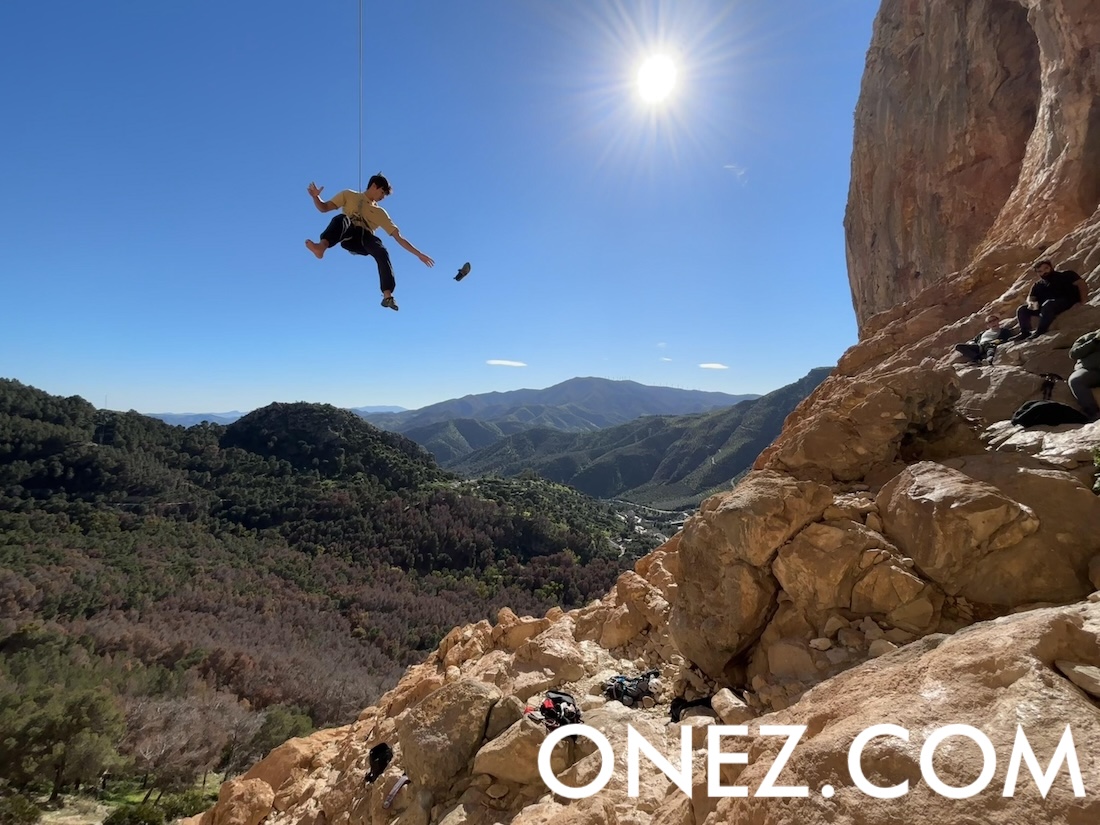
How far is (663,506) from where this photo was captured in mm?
109188

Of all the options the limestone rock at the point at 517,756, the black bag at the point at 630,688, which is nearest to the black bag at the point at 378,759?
the limestone rock at the point at 517,756

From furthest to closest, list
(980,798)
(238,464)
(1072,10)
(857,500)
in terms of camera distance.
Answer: (238,464), (1072,10), (857,500), (980,798)

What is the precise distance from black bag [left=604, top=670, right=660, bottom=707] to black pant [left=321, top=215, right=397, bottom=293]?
6.18 meters

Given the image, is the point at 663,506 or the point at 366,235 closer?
the point at 366,235

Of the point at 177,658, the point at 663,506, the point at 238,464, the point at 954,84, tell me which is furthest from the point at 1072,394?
the point at 663,506

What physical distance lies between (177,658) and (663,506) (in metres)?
91.6

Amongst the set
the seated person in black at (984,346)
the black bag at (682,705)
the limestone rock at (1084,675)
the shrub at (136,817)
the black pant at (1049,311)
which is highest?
the black pant at (1049,311)

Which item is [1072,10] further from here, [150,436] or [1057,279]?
[150,436]

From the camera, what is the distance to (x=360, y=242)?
732 cm

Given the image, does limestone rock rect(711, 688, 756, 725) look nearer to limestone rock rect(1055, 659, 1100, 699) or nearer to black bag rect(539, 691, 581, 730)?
black bag rect(539, 691, 581, 730)

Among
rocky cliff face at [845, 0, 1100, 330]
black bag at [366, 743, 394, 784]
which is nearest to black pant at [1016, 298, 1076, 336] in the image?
rocky cliff face at [845, 0, 1100, 330]

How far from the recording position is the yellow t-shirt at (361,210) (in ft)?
23.0

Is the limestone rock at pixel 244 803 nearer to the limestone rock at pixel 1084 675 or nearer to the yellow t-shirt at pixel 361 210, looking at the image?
the yellow t-shirt at pixel 361 210

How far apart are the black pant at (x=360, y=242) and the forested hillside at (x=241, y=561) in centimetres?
2103
